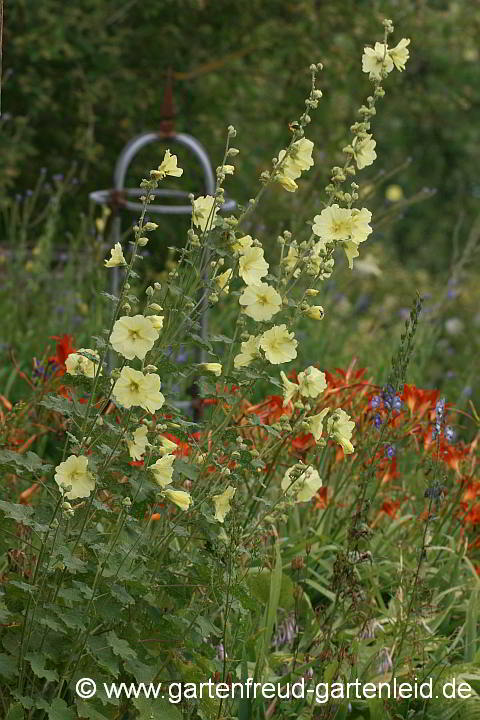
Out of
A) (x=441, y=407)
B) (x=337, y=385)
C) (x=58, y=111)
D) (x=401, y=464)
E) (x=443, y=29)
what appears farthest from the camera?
(x=443, y=29)

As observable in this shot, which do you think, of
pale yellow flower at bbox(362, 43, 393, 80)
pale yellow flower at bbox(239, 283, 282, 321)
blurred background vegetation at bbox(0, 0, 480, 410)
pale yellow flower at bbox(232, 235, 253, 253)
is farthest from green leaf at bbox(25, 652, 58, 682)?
blurred background vegetation at bbox(0, 0, 480, 410)

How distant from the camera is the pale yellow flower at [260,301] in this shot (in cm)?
206

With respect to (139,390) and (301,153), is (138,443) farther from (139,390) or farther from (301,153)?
(301,153)

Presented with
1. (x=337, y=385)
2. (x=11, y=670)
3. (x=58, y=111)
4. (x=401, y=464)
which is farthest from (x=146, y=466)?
(x=58, y=111)

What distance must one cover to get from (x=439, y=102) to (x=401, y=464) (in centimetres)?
451

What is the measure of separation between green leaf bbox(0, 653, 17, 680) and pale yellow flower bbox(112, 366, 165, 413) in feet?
1.81

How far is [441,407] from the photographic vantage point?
8.00ft

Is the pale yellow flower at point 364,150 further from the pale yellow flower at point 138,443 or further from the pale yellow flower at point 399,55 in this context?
the pale yellow flower at point 138,443

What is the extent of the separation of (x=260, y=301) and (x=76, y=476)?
48cm

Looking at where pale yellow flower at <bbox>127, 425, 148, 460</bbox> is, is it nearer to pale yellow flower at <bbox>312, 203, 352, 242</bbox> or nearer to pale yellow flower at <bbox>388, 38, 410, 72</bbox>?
pale yellow flower at <bbox>312, 203, 352, 242</bbox>

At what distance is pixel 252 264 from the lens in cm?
212

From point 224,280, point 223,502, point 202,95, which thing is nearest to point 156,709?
point 223,502

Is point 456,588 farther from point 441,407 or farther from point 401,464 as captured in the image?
point 401,464

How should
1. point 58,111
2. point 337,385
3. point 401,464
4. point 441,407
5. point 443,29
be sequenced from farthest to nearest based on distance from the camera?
point 443,29, point 58,111, point 401,464, point 337,385, point 441,407
